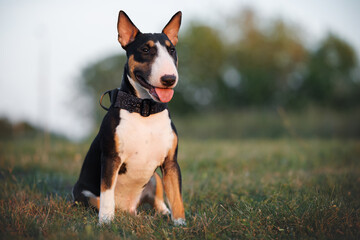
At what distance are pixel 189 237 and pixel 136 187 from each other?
84 centimetres

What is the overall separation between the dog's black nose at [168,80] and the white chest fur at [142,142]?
37cm

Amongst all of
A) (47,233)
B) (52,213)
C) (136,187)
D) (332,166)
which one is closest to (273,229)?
(136,187)

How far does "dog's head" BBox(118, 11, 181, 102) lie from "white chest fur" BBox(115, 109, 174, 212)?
24 cm

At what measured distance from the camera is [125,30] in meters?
2.93

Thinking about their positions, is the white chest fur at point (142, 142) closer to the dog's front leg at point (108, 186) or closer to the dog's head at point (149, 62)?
the dog's front leg at point (108, 186)

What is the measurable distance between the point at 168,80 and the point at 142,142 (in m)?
0.59

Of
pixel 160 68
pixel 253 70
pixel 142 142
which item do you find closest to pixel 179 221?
pixel 142 142

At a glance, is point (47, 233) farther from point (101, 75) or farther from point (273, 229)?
point (101, 75)

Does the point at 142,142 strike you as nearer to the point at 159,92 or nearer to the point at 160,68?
the point at 159,92

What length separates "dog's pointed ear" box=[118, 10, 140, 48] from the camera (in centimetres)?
290

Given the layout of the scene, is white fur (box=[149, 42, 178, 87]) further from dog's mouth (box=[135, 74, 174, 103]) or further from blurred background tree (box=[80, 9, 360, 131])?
blurred background tree (box=[80, 9, 360, 131])

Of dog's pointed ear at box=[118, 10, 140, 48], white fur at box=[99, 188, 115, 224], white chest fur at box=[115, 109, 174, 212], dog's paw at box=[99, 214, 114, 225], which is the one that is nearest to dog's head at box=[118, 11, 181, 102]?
dog's pointed ear at box=[118, 10, 140, 48]

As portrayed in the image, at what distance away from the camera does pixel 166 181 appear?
116 inches

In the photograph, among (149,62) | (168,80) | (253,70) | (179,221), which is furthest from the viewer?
(253,70)
